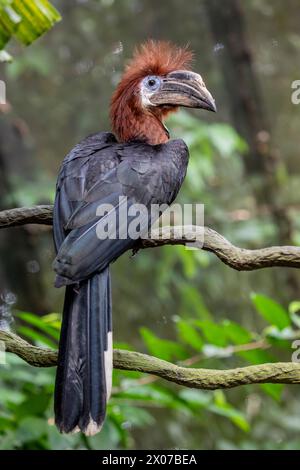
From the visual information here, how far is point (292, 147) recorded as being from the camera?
21.4 feet

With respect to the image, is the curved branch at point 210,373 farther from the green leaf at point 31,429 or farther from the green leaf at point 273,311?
the green leaf at point 31,429

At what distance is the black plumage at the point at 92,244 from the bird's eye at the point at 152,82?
0.30m

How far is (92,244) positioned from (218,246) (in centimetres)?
41

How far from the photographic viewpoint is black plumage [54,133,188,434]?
222 cm

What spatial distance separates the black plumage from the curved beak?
19 cm

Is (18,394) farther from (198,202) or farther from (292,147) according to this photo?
(292,147)

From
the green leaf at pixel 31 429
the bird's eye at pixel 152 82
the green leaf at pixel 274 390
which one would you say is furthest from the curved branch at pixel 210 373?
the bird's eye at pixel 152 82

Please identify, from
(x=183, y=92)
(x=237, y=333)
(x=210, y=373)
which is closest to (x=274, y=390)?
(x=237, y=333)

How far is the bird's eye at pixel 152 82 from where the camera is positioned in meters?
3.32

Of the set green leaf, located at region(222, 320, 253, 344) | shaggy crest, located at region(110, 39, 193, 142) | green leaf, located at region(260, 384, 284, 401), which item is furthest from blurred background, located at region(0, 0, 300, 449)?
shaggy crest, located at region(110, 39, 193, 142)

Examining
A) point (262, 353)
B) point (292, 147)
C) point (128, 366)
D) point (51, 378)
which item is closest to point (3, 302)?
point (51, 378)
